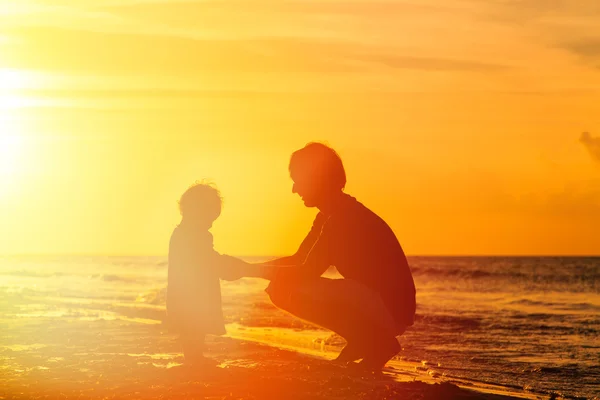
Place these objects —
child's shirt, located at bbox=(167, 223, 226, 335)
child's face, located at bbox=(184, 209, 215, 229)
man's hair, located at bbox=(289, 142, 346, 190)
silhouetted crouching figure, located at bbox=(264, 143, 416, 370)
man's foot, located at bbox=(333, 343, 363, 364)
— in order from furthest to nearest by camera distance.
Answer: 1. child's face, located at bbox=(184, 209, 215, 229)
2. child's shirt, located at bbox=(167, 223, 226, 335)
3. man's foot, located at bbox=(333, 343, 363, 364)
4. man's hair, located at bbox=(289, 142, 346, 190)
5. silhouetted crouching figure, located at bbox=(264, 143, 416, 370)

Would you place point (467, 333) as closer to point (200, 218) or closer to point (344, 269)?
point (200, 218)

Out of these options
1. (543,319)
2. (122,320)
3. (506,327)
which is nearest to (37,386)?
(122,320)

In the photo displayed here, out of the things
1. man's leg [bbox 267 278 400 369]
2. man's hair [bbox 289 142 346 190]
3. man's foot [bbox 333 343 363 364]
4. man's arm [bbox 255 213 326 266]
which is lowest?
man's foot [bbox 333 343 363 364]

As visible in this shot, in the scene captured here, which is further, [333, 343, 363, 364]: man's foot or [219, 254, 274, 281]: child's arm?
[333, 343, 363, 364]: man's foot

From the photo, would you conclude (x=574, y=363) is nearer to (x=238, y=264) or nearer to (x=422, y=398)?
(x=422, y=398)

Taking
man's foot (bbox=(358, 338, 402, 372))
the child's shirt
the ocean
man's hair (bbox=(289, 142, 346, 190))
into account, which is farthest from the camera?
the ocean

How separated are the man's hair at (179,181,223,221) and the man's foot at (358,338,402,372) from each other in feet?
7.54

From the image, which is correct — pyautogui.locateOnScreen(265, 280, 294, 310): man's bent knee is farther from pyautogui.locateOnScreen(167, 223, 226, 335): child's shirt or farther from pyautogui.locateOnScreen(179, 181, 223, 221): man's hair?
pyautogui.locateOnScreen(179, 181, 223, 221): man's hair

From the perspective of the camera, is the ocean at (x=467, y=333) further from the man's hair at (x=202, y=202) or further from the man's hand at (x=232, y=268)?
the man's hand at (x=232, y=268)

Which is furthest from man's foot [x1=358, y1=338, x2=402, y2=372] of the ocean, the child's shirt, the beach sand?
the ocean

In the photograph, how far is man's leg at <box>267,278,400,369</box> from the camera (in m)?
6.73

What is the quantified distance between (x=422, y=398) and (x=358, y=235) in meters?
1.65

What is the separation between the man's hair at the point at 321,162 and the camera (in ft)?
22.1

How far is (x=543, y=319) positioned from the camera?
22.3 meters
